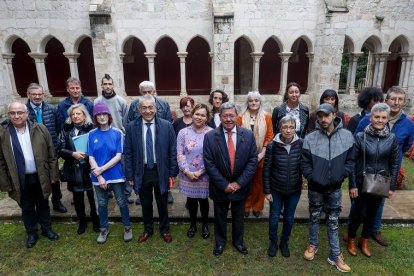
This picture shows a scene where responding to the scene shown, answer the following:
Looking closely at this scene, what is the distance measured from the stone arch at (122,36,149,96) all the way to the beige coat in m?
8.85

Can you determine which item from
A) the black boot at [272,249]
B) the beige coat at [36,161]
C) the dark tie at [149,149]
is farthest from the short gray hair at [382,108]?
the beige coat at [36,161]

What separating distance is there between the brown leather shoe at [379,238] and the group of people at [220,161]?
0.02 meters

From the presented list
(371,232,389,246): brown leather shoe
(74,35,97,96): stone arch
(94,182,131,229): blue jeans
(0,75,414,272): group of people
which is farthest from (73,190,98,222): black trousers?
(74,35,97,96): stone arch

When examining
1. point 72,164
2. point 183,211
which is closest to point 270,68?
point 183,211

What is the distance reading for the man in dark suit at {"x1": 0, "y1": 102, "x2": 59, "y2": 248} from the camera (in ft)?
10.8

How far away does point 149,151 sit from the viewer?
134 inches

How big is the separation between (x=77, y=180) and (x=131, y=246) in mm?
1106

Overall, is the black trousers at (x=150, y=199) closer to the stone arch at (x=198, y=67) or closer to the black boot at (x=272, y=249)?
the black boot at (x=272, y=249)

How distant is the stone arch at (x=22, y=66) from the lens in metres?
11.0

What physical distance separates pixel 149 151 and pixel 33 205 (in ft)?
5.70

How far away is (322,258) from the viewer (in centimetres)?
340

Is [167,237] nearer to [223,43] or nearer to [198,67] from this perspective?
[223,43]

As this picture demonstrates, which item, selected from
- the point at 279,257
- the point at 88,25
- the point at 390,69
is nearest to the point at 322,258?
the point at 279,257

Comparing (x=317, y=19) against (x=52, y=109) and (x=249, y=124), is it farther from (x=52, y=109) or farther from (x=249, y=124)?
(x=52, y=109)
